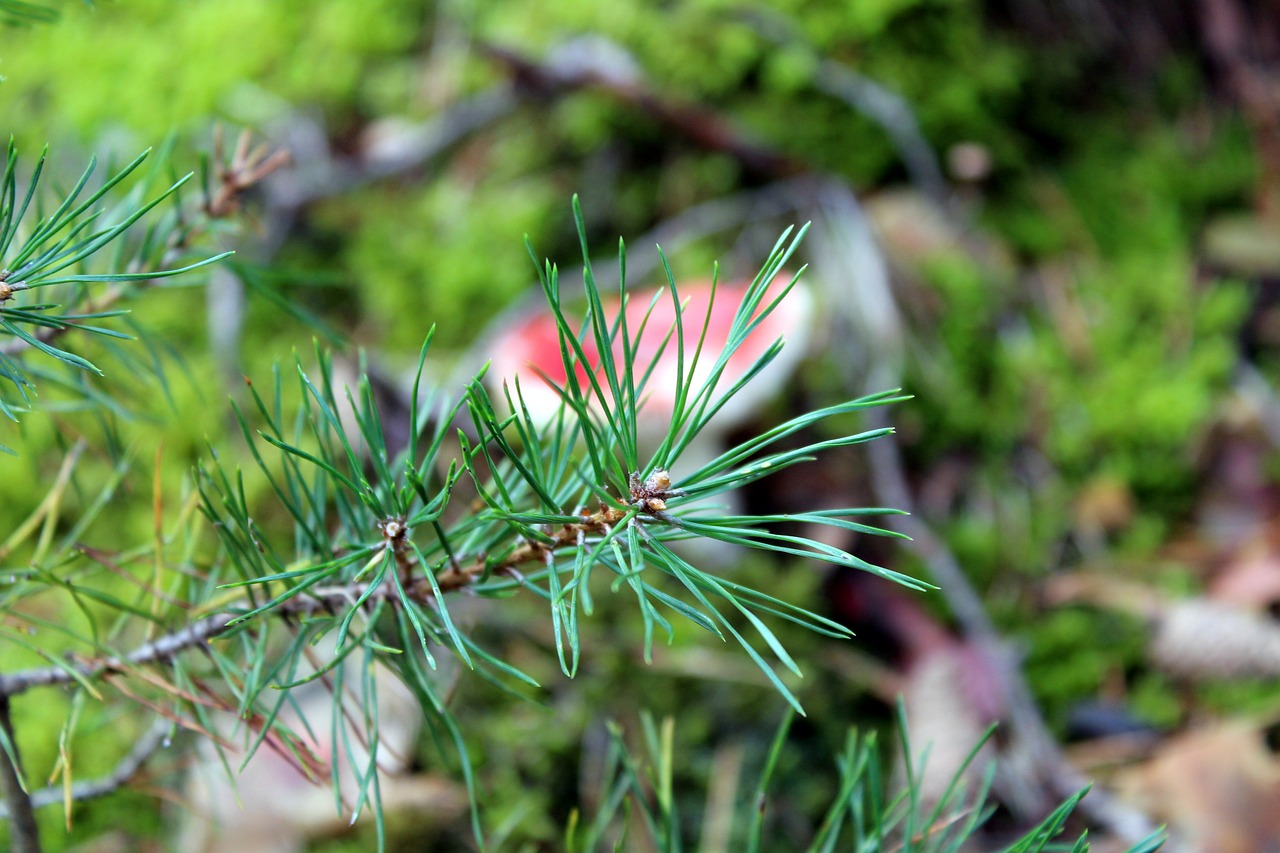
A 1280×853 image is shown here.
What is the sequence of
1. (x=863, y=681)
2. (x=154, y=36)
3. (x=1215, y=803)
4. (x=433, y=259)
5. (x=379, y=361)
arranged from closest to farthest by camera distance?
(x=1215, y=803) → (x=863, y=681) → (x=379, y=361) → (x=433, y=259) → (x=154, y=36)

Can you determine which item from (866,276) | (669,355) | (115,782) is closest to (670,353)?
(669,355)

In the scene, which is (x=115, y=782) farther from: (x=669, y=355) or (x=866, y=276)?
(x=866, y=276)

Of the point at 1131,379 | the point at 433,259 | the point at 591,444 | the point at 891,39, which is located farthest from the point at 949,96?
the point at 591,444

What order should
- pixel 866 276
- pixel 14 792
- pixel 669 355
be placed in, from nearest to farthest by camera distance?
1. pixel 14 792
2. pixel 669 355
3. pixel 866 276

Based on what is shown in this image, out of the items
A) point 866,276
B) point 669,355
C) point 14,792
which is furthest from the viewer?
point 866,276

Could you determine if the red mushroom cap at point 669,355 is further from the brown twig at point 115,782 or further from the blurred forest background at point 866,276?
the brown twig at point 115,782

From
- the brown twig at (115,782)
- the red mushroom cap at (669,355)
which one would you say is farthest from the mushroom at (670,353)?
the brown twig at (115,782)

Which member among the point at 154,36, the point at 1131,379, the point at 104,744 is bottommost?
the point at 104,744

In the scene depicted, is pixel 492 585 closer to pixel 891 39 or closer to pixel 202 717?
pixel 202 717
